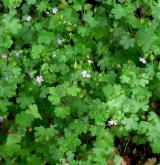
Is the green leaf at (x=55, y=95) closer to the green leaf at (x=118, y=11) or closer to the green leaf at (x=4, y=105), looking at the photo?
the green leaf at (x=4, y=105)

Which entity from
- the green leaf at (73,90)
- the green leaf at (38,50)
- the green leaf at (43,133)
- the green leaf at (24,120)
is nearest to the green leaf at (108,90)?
the green leaf at (73,90)

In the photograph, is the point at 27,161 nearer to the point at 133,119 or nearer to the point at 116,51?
the point at 133,119

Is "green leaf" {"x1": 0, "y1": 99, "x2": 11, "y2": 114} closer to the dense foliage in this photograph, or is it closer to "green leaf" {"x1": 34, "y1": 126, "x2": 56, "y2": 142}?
the dense foliage

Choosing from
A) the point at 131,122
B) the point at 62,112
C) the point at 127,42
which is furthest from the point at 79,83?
the point at 131,122

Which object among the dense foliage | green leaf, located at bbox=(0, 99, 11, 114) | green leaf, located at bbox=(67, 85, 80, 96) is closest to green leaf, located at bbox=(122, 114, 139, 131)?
the dense foliage

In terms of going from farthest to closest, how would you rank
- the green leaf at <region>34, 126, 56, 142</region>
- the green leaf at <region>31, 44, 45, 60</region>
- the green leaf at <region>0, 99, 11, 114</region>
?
the green leaf at <region>31, 44, 45, 60</region> → the green leaf at <region>0, 99, 11, 114</region> → the green leaf at <region>34, 126, 56, 142</region>

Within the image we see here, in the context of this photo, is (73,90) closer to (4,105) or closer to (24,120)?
(24,120)

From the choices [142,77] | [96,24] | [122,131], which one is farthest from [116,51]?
[122,131]

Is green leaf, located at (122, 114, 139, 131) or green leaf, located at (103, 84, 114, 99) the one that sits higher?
green leaf, located at (103, 84, 114, 99)
